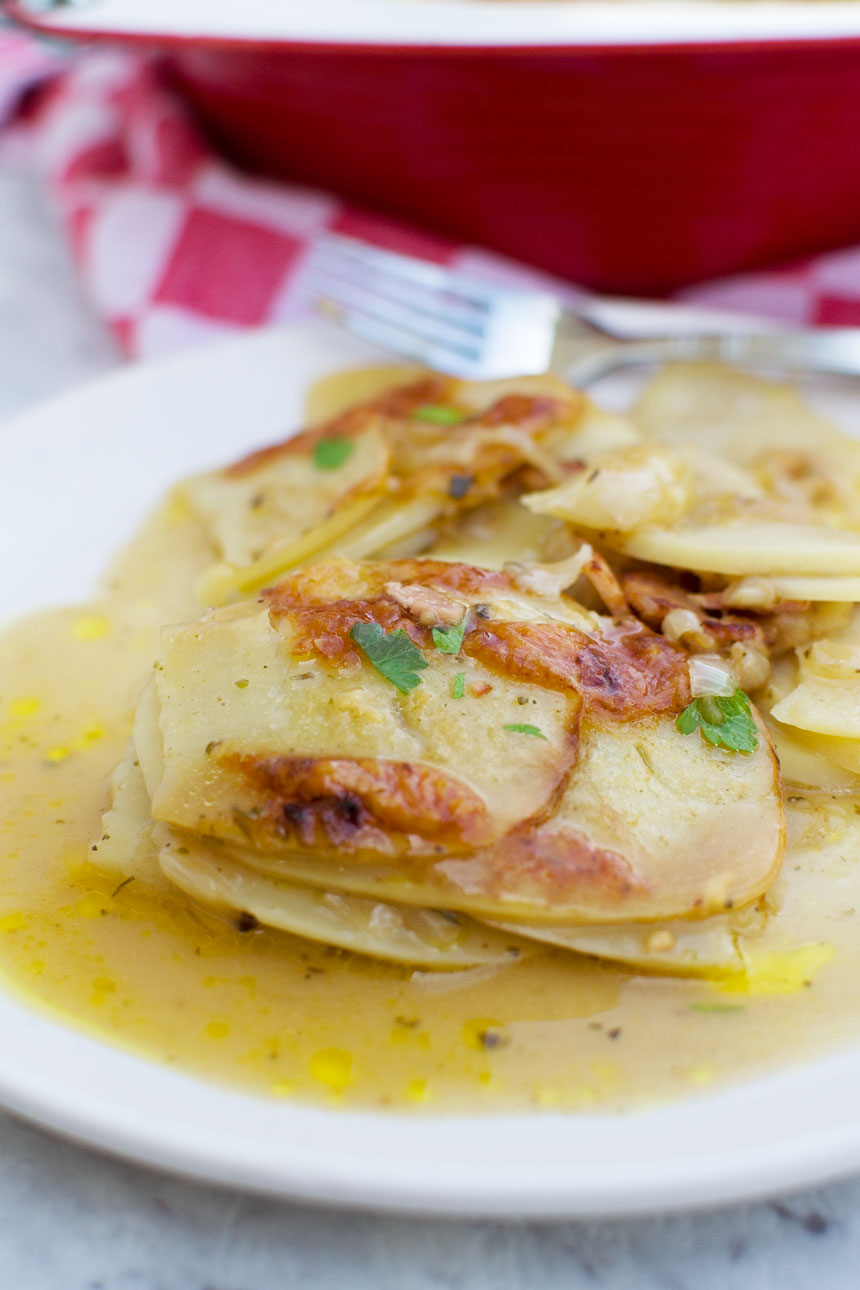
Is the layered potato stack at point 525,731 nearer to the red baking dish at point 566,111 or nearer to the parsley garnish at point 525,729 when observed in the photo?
the parsley garnish at point 525,729

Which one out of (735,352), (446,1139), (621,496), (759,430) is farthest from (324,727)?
(735,352)

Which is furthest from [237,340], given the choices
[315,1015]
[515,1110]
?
[515,1110]

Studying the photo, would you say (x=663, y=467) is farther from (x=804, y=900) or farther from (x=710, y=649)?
(x=804, y=900)

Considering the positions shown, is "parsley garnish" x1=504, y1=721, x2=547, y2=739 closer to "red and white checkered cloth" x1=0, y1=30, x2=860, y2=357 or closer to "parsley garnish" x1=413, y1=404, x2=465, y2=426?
"parsley garnish" x1=413, y1=404, x2=465, y2=426

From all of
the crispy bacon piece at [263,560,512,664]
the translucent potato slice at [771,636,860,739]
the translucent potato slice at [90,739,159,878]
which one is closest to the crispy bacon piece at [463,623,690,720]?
the crispy bacon piece at [263,560,512,664]

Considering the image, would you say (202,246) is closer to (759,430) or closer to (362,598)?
(759,430)

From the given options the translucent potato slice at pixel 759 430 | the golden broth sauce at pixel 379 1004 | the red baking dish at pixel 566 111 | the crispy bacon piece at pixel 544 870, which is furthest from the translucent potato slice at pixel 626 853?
the red baking dish at pixel 566 111
